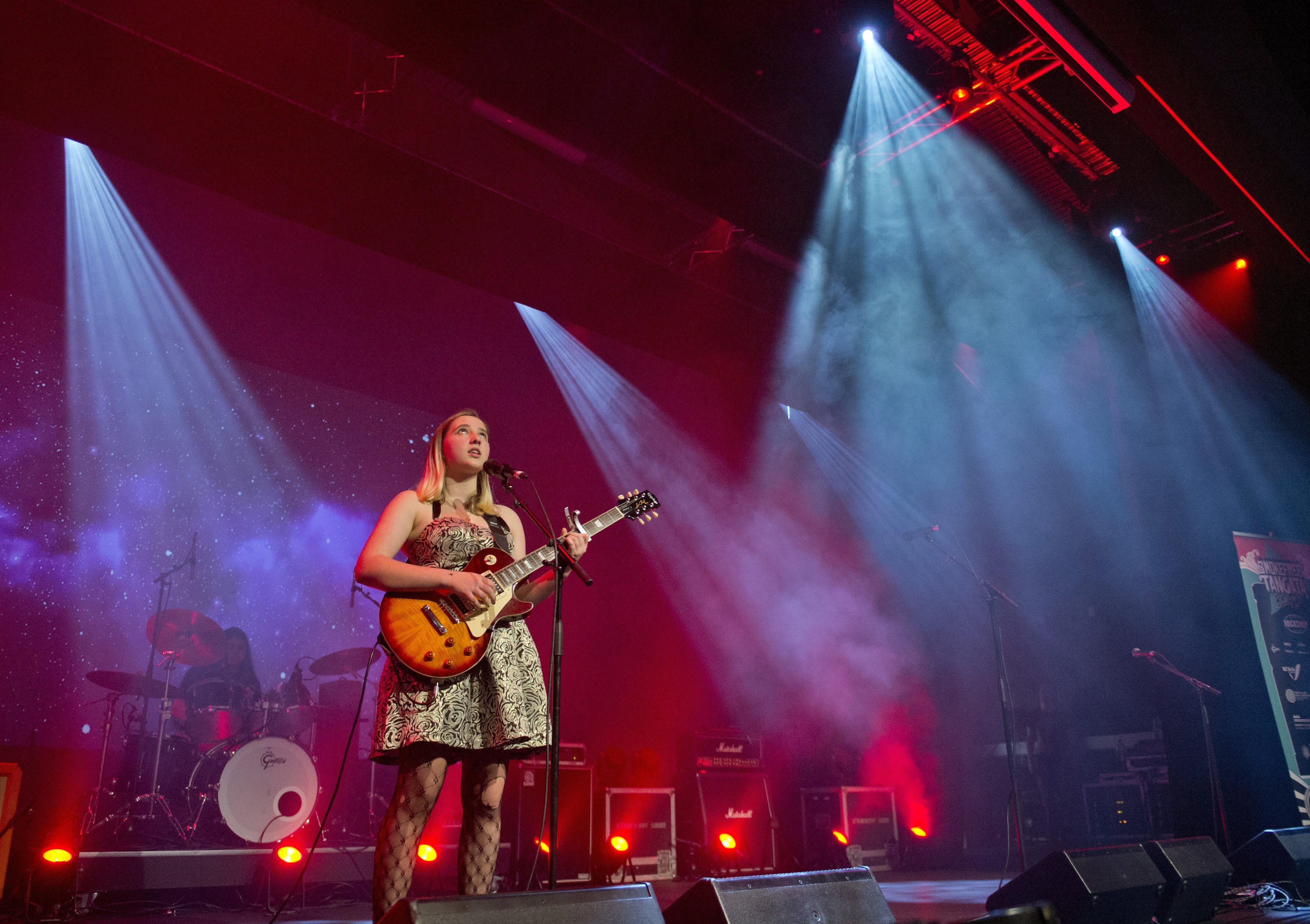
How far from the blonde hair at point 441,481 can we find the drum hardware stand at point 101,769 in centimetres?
355

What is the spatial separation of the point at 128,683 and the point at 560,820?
107 inches

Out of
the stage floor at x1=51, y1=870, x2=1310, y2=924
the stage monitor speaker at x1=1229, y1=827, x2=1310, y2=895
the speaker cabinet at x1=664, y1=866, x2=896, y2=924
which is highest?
the speaker cabinet at x1=664, y1=866, x2=896, y2=924

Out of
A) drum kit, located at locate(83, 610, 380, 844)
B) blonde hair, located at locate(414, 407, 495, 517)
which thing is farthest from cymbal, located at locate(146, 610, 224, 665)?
blonde hair, located at locate(414, 407, 495, 517)

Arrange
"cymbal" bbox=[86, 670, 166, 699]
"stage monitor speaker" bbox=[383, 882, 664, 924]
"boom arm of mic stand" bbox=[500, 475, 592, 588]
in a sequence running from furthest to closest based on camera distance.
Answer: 1. "cymbal" bbox=[86, 670, 166, 699]
2. "boom arm of mic stand" bbox=[500, 475, 592, 588]
3. "stage monitor speaker" bbox=[383, 882, 664, 924]

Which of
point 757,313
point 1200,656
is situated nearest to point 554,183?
point 757,313

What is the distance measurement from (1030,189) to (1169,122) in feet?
3.39

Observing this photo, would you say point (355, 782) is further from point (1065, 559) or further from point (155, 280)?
point (1065, 559)

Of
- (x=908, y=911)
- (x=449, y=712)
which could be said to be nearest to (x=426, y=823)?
(x=449, y=712)

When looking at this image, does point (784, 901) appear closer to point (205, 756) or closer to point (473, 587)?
point (473, 587)

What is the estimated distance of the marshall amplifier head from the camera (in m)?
6.23

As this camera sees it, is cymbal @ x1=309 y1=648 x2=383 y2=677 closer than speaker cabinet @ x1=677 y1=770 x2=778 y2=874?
Yes

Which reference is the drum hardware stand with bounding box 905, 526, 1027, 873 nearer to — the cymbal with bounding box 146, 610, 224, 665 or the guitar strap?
the guitar strap

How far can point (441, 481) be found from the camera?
8.52 ft

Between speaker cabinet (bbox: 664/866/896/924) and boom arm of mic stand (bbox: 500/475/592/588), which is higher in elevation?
boom arm of mic stand (bbox: 500/475/592/588)
